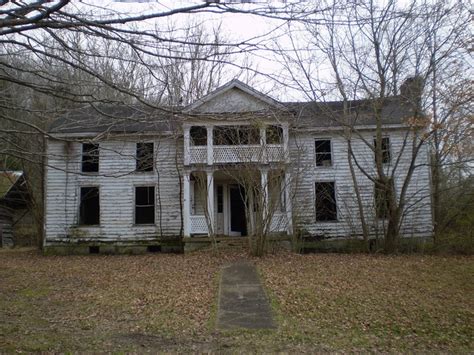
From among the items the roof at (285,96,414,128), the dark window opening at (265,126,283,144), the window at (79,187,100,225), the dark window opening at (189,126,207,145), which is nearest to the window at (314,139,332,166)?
the roof at (285,96,414,128)

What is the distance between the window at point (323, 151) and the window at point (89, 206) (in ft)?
33.2

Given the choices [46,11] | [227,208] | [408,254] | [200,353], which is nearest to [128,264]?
[227,208]

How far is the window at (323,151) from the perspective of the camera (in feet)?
58.6

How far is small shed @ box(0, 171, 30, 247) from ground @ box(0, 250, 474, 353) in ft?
37.0

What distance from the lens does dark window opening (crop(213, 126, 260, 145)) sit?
45.2ft

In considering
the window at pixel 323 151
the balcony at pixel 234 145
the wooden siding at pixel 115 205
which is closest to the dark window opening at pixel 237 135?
the balcony at pixel 234 145

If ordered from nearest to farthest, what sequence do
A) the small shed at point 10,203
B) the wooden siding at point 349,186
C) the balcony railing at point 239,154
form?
the balcony railing at point 239,154, the wooden siding at point 349,186, the small shed at point 10,203

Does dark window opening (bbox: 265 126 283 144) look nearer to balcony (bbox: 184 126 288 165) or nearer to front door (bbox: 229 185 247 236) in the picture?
balcony (bbox: 184 126 288 165)

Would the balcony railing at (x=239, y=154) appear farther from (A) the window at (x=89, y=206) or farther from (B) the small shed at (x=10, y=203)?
(B) the small shed at (x=10, y=203)

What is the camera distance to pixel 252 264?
41.2 feet

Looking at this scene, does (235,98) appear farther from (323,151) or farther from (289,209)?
(289,209)

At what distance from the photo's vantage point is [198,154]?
1652 cm

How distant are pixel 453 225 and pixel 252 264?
9769 mm

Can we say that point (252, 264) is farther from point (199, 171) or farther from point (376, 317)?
point (376, 317)
